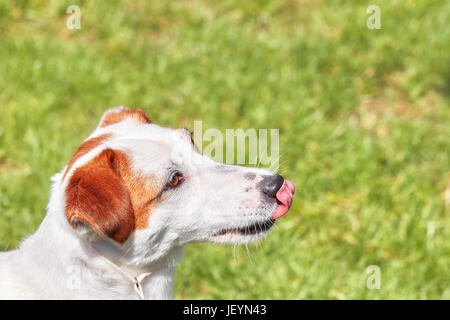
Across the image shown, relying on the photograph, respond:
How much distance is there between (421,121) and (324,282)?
237cm

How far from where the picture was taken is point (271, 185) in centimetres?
336

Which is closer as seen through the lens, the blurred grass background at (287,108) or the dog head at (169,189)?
the dog head at (169,189)

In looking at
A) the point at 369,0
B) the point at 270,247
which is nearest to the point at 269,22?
the point at 369,0

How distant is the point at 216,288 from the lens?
4754mm

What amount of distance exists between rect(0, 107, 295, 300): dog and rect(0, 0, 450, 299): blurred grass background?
140 cm

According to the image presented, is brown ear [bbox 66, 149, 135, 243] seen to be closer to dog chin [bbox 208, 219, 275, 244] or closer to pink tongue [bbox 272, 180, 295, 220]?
dog chin [bbox 208, 219, 275, 244]

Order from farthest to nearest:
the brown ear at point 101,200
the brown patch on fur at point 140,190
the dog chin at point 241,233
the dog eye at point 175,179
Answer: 1. the dog chin at point 241,233
2. the dog eye at point 175,179
3. the brown patch on fur at point 140,190
4. the brown ear at point 101,200

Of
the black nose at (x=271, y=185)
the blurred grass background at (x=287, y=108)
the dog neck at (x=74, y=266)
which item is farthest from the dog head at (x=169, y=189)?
the blurred grass background at (x=287, y=108)

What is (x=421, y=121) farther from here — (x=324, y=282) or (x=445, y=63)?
(x=324, y=282)

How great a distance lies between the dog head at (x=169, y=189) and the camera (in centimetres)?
307

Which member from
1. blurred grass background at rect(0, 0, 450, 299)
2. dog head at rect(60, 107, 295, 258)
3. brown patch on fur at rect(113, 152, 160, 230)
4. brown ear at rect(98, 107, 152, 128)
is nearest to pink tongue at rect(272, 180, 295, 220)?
dog head at rect(60, 107, 295, 258)

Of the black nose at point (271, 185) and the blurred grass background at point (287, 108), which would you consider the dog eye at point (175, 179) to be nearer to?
the black nose at point (271, 185)

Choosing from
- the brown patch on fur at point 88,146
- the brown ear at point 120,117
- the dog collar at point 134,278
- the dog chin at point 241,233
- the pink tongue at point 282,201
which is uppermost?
the brown ear at point 120,117

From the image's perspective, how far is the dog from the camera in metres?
3.02
